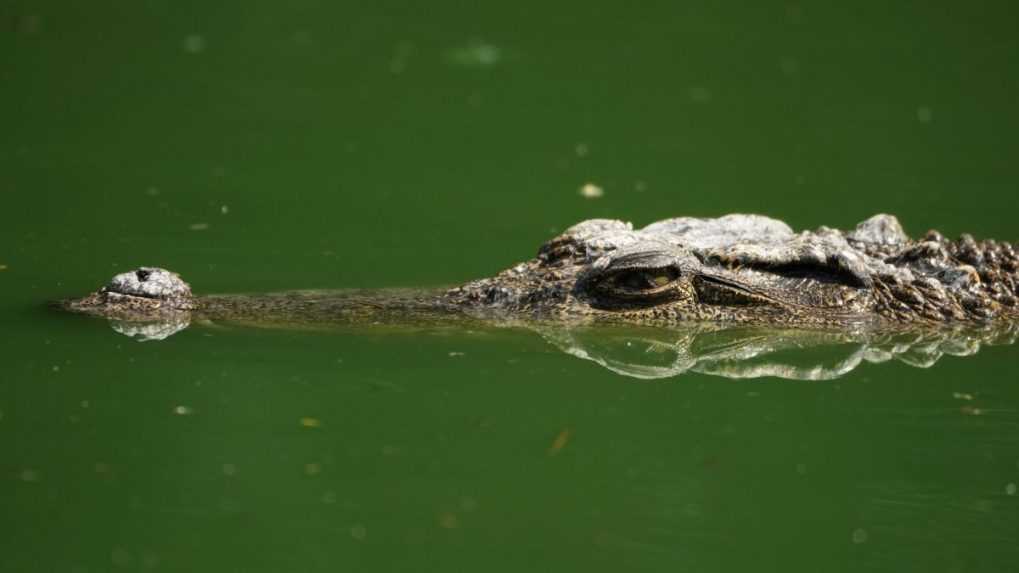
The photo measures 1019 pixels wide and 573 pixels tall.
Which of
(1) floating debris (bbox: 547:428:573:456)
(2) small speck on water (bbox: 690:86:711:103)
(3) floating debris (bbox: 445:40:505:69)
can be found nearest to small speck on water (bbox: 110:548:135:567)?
(1) floating debris (bbox: 547:428:573:456)

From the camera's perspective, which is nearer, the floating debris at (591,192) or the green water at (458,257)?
the green water at (458,257)

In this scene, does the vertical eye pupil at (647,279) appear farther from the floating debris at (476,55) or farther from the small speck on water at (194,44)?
the small speck on water at (194,44)

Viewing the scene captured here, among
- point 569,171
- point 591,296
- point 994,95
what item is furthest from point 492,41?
point 591,296

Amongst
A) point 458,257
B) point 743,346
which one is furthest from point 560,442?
point 458,257

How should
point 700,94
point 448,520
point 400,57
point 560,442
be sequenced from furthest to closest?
point 400,57 < point 700,94 < point 560,442 < point 448,520

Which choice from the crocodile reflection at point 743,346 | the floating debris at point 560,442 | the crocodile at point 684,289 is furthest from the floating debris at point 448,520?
the crocodile at point 684,289

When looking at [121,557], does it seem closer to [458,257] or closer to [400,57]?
[458,257]
